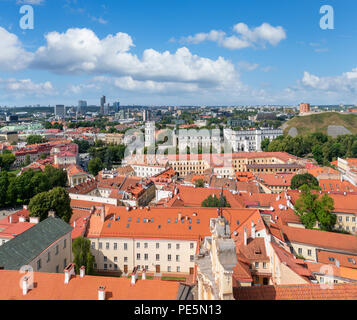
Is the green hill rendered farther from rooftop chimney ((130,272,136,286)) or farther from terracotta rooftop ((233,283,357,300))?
terracotta rooftop ((233,283,357,300))

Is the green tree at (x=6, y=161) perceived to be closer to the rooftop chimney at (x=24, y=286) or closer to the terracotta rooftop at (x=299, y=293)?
the rooftop chimney at (x=24, y=286)

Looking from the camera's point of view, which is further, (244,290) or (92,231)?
(92,231)

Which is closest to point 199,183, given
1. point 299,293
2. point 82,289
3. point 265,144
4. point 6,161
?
point 82,289

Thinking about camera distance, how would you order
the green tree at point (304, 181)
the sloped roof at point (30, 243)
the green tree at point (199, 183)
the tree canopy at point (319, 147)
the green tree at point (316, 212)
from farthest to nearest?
1. the tree canopy at point (319, 147)
2. the green tree at point (199, 183)
3. the green tree at point (304, 181)
4. the green tree at point (316, 212)
5. the sloped roof at point (30, 243)

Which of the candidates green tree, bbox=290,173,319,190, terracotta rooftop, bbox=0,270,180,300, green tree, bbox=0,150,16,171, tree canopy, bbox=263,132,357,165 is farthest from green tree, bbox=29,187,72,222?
tree canopy, bbox=263,132,357,165

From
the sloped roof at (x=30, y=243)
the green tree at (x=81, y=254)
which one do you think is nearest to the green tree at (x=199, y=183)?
the sloped roof at (x=30, y=243)
